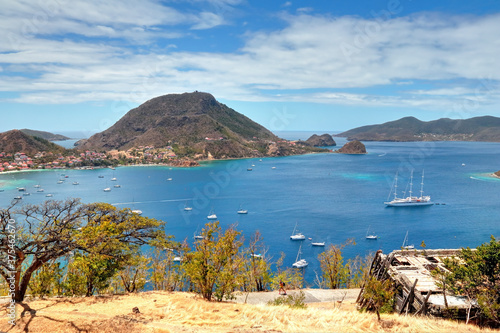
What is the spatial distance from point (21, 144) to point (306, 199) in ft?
501

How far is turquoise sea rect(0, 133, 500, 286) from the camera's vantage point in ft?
200

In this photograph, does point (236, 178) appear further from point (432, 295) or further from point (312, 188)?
point (432, 295)

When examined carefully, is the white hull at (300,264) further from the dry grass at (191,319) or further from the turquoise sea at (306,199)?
the dry grass at (191,319)

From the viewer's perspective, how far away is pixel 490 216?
72.5m

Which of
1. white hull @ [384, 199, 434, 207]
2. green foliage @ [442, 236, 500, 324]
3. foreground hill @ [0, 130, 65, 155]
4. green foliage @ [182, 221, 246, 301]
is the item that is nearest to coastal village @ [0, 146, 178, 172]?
foreground hill @ [0, 130, 65, 155]

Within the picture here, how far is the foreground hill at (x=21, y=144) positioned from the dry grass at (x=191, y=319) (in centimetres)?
17692

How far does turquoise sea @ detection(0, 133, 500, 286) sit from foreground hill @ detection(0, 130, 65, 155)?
33386mm

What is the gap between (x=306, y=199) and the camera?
90562mm

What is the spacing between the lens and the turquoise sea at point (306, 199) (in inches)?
2398

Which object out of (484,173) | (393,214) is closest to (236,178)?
(393,214)

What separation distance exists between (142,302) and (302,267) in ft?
106

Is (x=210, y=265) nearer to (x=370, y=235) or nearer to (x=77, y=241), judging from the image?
(x=77, y=241)

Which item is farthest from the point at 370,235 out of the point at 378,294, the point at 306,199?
the point at 378,294

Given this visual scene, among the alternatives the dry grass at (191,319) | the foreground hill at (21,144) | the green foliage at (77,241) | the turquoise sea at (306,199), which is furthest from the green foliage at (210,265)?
the foreground hill at (21,144)
